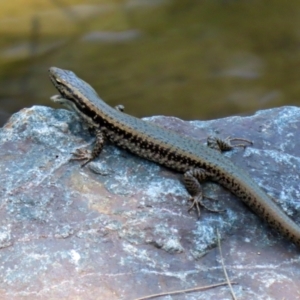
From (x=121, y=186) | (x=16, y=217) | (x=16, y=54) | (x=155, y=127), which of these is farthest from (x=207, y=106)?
(x=16, y=217)

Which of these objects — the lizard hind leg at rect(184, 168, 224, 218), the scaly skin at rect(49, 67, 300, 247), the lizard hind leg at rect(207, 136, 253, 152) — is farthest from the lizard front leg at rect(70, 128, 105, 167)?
the lizard hind leg at rect(207, 136, 253, 152)

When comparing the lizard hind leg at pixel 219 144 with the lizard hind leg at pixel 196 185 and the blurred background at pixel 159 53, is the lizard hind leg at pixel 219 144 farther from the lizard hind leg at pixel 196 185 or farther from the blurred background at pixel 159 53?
the blurred background at pixel 159 53

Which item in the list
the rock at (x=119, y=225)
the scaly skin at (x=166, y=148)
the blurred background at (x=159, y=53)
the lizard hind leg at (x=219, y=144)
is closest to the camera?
the rock at (x=119, y=225)

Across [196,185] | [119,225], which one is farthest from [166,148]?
[119,225]

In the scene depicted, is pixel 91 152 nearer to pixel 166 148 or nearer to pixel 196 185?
pixel 166 148

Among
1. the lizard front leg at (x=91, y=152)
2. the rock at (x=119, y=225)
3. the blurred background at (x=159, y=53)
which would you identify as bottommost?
the blurred background at (x=159, y=53)

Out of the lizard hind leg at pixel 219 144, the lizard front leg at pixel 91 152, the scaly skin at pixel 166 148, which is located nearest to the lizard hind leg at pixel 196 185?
the scaly skin at pixel 166 148

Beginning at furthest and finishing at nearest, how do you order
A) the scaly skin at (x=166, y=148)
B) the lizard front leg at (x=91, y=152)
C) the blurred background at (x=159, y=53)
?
1. the blurred background at (x=159, y=53)
2. the lizard front leg at (x=91, y=152)
3. the scaly skin at (x=166, y=148)
